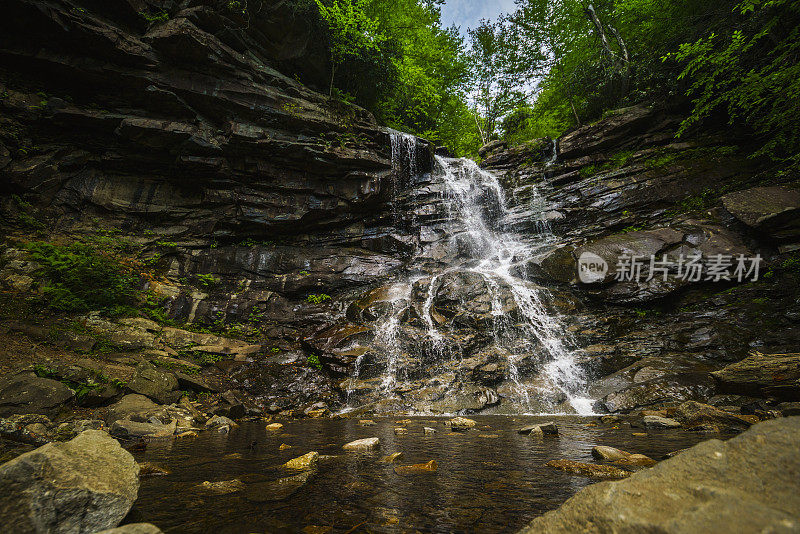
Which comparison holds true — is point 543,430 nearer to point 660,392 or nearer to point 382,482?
point 382,482

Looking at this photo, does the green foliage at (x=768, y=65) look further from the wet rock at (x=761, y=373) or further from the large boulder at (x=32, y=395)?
the large boulder at (x=32, y=395)

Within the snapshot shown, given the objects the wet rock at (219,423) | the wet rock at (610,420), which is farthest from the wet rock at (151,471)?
the wet rock at (610,420)

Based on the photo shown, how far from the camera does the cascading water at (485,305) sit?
315 inches

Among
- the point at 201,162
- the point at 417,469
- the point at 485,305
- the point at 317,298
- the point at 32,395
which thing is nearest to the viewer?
the point at 417,469

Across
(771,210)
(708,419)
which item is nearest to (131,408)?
(708,419)

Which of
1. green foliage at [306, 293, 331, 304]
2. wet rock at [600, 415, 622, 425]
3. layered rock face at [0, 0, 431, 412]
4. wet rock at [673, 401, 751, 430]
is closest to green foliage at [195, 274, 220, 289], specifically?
layered rock face at [0, 0, 431, 412]

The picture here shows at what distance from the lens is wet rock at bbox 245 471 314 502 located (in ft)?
8.30

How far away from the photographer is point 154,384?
658cm

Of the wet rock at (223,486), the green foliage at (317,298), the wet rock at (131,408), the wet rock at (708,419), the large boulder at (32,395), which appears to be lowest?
the wet rock at (708,419)

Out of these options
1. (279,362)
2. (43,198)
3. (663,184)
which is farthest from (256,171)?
(663,184)

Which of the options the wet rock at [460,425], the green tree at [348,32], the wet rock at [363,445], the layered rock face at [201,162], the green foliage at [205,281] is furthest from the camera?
the green tree at [348,32]

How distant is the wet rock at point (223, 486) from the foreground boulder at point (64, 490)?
804mm

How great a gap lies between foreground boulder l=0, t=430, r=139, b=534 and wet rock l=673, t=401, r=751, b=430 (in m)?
6.52

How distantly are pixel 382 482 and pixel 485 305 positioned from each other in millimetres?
7850
